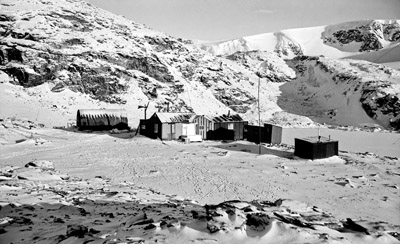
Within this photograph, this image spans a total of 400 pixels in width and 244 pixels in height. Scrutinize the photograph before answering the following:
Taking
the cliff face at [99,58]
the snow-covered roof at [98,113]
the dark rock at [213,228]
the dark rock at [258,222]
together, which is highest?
the cliff face at [99,58]

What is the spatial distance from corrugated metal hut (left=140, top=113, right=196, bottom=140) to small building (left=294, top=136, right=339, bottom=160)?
47.3ft

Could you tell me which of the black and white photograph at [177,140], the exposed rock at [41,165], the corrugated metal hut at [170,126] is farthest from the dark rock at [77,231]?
the corrugated metal hut at [170,126]

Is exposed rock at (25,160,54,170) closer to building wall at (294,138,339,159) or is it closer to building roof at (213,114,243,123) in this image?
building wall at (294,138,339,159)

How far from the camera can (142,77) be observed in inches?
2517

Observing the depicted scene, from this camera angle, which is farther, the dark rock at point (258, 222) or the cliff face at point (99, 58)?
the cliff face at point (99, 58)

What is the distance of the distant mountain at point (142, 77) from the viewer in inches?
2197

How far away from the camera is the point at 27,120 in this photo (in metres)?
42.8

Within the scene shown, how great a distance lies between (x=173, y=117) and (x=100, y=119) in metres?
12.8

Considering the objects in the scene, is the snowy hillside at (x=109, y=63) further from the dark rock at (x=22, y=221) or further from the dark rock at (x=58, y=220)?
the dark rock at (x=58, y=220)

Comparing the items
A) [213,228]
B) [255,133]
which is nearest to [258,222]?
[213,228]

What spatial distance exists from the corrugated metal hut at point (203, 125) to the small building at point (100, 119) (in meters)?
13.0

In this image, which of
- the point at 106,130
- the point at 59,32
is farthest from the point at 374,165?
the point at 59,32

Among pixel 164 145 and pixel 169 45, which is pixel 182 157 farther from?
pixel 169 45

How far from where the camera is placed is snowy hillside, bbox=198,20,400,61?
12538 cm
